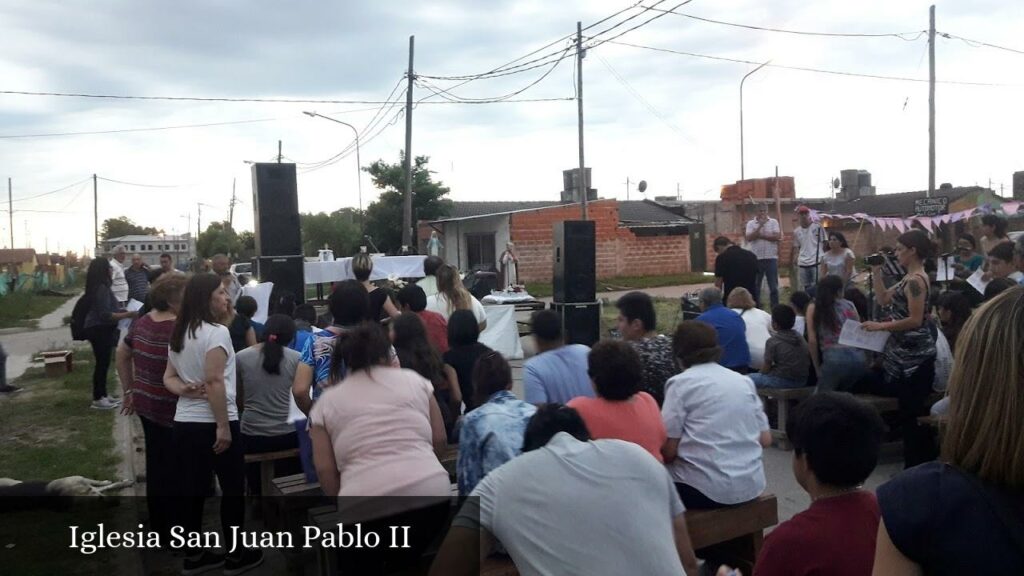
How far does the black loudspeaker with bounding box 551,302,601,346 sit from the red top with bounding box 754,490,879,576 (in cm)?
794

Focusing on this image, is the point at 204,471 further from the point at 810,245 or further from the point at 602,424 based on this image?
the point at 810,245

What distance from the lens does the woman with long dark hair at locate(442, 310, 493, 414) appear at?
15.4ft

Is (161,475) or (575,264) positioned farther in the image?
(575,264)

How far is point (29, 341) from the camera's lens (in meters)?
17.6

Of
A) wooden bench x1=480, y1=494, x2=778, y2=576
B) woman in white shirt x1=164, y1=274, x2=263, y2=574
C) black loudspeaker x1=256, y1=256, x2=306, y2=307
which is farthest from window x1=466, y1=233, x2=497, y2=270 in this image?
wooden bench x1=480, y1=494, x2=778, y2=576

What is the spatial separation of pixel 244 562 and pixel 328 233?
4320 cm

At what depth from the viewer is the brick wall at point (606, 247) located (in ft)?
93.3

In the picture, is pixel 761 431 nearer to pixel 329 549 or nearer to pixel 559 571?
pixel 559 571

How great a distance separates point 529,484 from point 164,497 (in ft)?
10.6

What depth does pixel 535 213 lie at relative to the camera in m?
28.7

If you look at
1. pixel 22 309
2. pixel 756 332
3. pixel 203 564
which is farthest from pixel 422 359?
pixel 22 309

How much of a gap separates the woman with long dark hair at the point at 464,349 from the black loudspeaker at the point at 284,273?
257 inches

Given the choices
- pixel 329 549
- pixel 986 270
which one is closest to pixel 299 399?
pixel 329 549

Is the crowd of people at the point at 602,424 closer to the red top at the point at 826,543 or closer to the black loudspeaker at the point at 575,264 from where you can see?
the red top at the point at 826,543
